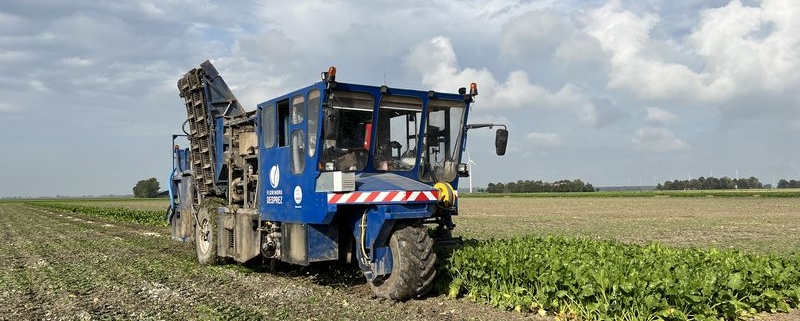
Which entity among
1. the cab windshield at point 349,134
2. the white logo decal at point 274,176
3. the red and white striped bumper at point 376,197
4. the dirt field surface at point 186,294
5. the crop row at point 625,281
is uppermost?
the cab windshield at point 349,134

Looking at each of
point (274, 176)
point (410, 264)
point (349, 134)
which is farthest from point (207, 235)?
point (410, 264)

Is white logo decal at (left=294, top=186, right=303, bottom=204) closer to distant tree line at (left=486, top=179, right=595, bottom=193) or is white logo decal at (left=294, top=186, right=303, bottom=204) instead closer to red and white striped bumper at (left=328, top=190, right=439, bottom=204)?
red and white striped bumper at (left=328, top=190, right=439, bottom=204)

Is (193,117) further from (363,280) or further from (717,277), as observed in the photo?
(717,277)

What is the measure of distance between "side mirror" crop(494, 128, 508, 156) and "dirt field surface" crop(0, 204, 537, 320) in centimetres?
241

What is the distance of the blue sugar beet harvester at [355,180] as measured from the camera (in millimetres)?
8555

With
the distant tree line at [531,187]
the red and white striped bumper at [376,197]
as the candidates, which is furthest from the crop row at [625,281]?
the distant tree line at [531,187]

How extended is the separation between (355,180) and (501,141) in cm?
240

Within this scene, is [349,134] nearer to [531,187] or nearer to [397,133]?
[397,133]

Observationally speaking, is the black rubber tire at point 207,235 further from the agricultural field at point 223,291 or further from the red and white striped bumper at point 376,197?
the red and white striped bumper at point 376,197

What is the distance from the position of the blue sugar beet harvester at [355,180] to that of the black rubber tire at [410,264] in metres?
0.01

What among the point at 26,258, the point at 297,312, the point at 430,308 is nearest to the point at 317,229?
the point at 297,312

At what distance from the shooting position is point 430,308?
8.36 meters

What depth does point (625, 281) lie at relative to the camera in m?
6.94

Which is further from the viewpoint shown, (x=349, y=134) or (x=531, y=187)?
(x=531, y=187)
